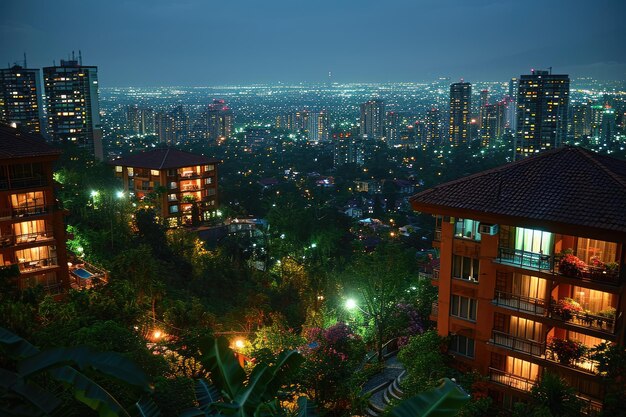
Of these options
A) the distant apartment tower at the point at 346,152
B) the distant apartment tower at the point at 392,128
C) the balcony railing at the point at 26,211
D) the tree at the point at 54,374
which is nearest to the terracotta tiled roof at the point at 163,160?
the balcony railing at the point at 26,211

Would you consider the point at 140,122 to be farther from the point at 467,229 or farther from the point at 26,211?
the point at 467,229

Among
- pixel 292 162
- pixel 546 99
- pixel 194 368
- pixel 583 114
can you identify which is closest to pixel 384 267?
pixel 194 368

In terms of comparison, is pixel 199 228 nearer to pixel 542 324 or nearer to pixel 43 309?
pixel 43 309

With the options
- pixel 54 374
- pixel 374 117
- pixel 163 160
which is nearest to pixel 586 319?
pixel 54 374

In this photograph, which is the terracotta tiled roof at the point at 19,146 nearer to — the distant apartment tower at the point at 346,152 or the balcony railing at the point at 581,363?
the balcony railing at the point at 581,363

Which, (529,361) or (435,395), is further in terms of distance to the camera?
(529,361)

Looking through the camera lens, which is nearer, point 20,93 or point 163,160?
point 163,160

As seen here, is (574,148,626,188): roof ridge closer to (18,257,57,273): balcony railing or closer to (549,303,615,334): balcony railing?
(549,303,615,334): balcony railing
